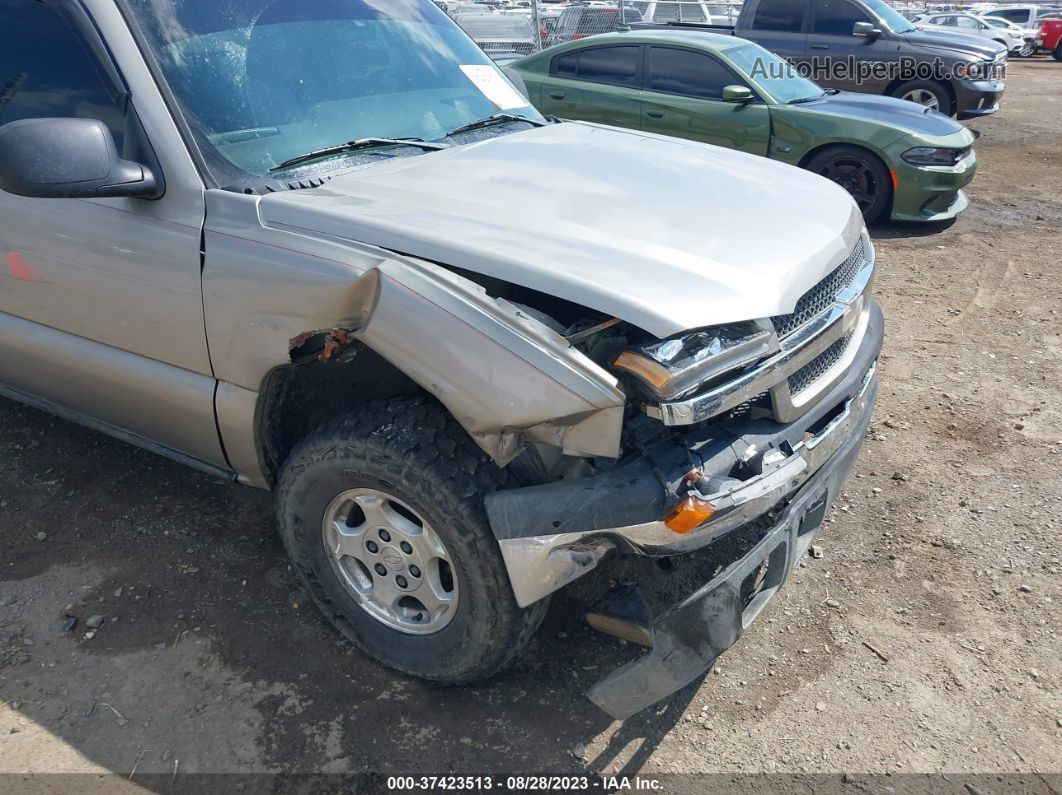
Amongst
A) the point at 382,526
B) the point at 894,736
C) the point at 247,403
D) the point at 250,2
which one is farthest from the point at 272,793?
the point at 250,2

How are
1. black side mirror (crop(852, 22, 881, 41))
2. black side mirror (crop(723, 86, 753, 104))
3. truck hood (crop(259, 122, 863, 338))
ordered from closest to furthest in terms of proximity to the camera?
truck hood (crop(259, 122, 863, 338)) < black side mirror (crop(723, 86, 753, 104)) < black side mirror (crop(852, 22, 881, 41))

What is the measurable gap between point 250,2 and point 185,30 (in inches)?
11.5

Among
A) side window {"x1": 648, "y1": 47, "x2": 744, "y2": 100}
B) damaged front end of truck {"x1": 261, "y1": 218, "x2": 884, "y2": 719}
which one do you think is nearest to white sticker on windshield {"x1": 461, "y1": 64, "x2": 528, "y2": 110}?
damaged front end of truck {"x1": 261, "y1": 218, "x2": 884, "y2": 719}

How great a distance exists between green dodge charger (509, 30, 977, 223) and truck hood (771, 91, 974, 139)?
0.4 inches

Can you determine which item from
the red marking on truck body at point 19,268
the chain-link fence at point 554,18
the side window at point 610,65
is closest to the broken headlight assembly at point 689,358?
the red marking on truck body at point 19,268

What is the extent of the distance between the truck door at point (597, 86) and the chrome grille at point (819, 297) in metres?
5.44

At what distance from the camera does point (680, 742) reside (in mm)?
2445

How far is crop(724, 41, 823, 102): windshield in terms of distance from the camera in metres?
7.40

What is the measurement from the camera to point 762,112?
7.24 metres

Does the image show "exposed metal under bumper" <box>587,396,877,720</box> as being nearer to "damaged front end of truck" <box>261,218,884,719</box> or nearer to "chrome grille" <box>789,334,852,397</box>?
"damaged front end of truck" <box>261,218,884,719</box>

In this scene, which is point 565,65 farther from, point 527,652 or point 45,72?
point 527,652

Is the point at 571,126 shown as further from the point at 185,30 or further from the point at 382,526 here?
the point at 382,526

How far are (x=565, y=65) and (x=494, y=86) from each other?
16.8 ft

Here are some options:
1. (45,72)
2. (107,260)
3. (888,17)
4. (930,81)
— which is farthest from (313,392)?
(888,17)
